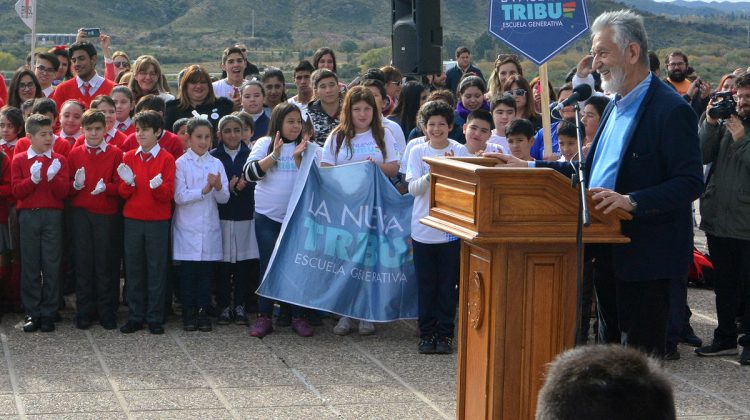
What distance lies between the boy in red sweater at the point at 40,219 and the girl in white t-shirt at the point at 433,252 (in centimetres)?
272

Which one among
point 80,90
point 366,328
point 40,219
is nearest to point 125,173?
point 40,219

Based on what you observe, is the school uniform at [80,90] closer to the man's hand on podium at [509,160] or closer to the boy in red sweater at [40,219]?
the boy in red sweater at [40,219]

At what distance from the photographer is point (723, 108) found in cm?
829

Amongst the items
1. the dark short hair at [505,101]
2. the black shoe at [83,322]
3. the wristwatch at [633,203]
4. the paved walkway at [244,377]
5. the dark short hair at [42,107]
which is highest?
the dark short hair at [505,101]

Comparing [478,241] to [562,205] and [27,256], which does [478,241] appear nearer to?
[562,205]

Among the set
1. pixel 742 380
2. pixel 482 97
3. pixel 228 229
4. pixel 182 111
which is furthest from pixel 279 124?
pixel 742 380

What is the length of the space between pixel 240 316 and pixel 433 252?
1.74 m

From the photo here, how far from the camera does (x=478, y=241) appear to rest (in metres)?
4.80

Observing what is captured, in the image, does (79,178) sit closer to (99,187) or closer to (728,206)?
(99,187)

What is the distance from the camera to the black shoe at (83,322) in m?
8.92

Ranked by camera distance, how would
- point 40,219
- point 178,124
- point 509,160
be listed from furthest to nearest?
point 178,124, point 40,219, point 509,160

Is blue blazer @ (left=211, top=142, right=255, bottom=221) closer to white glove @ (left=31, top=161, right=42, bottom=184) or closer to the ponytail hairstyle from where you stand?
the ponytail hairstyle

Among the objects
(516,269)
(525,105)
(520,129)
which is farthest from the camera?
(525,105)

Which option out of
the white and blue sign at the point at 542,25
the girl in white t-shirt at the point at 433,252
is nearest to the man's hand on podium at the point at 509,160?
the girl in white t-shirt at the point at 433,252
